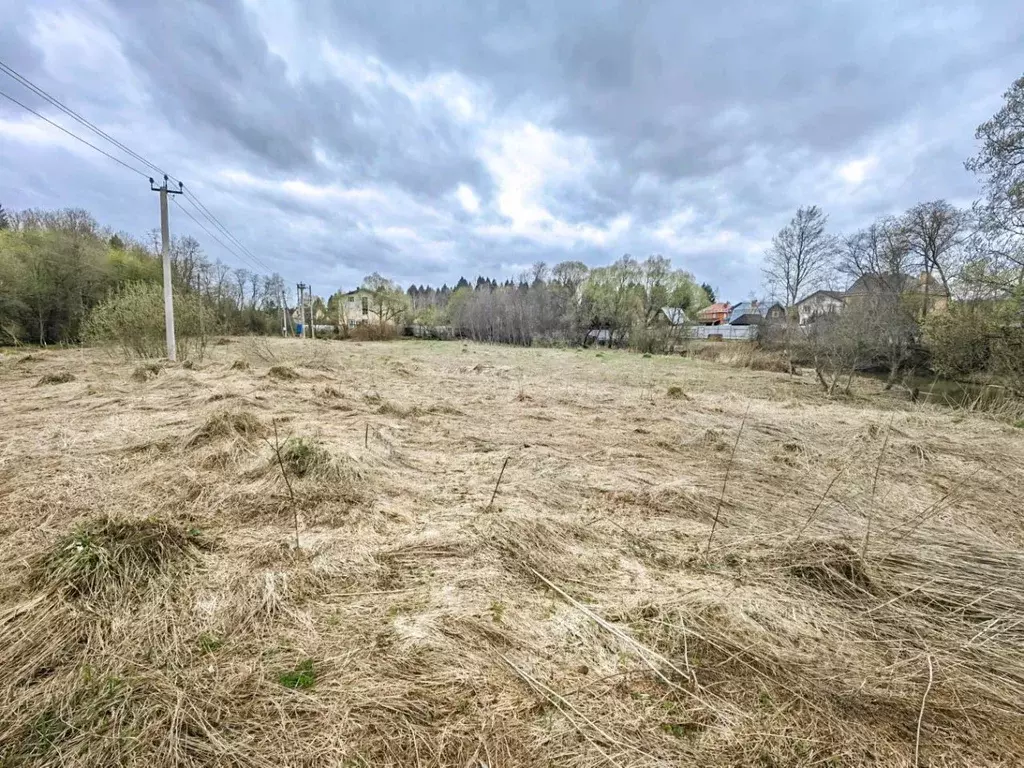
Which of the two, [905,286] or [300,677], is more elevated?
[905,286]

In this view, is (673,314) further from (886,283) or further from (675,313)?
(886,283)

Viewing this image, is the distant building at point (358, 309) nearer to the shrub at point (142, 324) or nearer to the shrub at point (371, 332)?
the shrub at point (371, 332)

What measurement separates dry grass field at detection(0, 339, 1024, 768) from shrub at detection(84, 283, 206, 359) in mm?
8103

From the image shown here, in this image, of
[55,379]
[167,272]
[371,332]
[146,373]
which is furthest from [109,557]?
[371,332]

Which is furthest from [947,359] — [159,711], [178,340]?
[178,340]

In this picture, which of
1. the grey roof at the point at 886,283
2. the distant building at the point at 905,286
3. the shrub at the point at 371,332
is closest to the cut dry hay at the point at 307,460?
the distant building at the point at 905,286

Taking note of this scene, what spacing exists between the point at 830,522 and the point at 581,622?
8.47 ft

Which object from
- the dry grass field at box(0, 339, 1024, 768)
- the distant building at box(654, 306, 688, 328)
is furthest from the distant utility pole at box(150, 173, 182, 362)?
the distant building at box(654, 306, 688, 328)

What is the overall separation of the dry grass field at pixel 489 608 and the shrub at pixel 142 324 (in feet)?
26.6

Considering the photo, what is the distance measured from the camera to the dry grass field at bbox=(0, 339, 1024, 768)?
1.37 meters

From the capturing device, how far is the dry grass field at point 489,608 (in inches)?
53.9

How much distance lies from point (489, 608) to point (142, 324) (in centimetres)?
1384

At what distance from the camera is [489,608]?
1.99 metres

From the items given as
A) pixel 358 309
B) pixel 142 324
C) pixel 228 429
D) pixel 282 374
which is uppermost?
pixel 358 309
